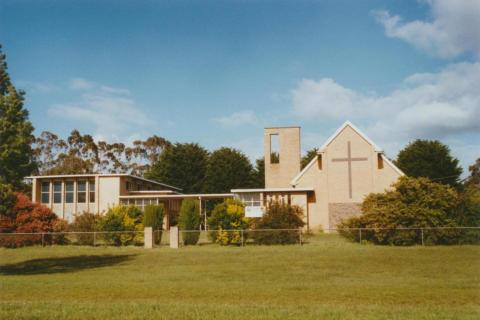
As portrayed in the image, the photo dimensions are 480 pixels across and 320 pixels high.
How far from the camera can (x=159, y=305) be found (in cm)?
1130

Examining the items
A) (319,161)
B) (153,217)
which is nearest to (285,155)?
(319,161)

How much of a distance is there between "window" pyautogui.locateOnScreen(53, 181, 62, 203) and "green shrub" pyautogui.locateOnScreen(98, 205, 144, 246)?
18645 mm

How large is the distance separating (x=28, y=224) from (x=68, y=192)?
16.9 m

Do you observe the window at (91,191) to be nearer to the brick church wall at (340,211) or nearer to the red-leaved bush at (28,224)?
the red-leaved bush at (28,224)

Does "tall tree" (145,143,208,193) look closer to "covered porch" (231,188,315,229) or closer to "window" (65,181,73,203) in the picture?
"window" (65,181,73,203)

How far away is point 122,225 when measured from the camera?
107ft

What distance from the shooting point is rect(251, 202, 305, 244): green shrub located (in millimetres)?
29438

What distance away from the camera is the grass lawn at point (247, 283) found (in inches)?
416

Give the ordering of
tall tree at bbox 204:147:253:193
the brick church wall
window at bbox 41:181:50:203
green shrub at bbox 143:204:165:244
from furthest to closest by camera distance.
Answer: tall tree at bbox 204:147:253:193, window at bbox 41:181:50:203, the brick church wall, green shrub at bbox 143:204:165:244

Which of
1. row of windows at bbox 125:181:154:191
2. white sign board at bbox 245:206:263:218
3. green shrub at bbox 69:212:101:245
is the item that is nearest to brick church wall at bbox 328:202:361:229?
white sign board at bbox 245:206:263:218

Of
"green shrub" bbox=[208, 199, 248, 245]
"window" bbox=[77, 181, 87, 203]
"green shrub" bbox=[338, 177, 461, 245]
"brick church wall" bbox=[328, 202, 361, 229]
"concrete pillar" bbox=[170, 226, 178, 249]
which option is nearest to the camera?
"green shrub" bbox=[338, 177, 461, 245]

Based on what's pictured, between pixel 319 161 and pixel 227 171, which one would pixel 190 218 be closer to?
pixel 319 161

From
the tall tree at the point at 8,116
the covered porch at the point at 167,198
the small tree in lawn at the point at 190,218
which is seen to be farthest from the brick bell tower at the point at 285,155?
the tall tree at the point at 8,116

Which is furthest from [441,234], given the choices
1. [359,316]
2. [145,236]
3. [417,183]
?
[359,316]
